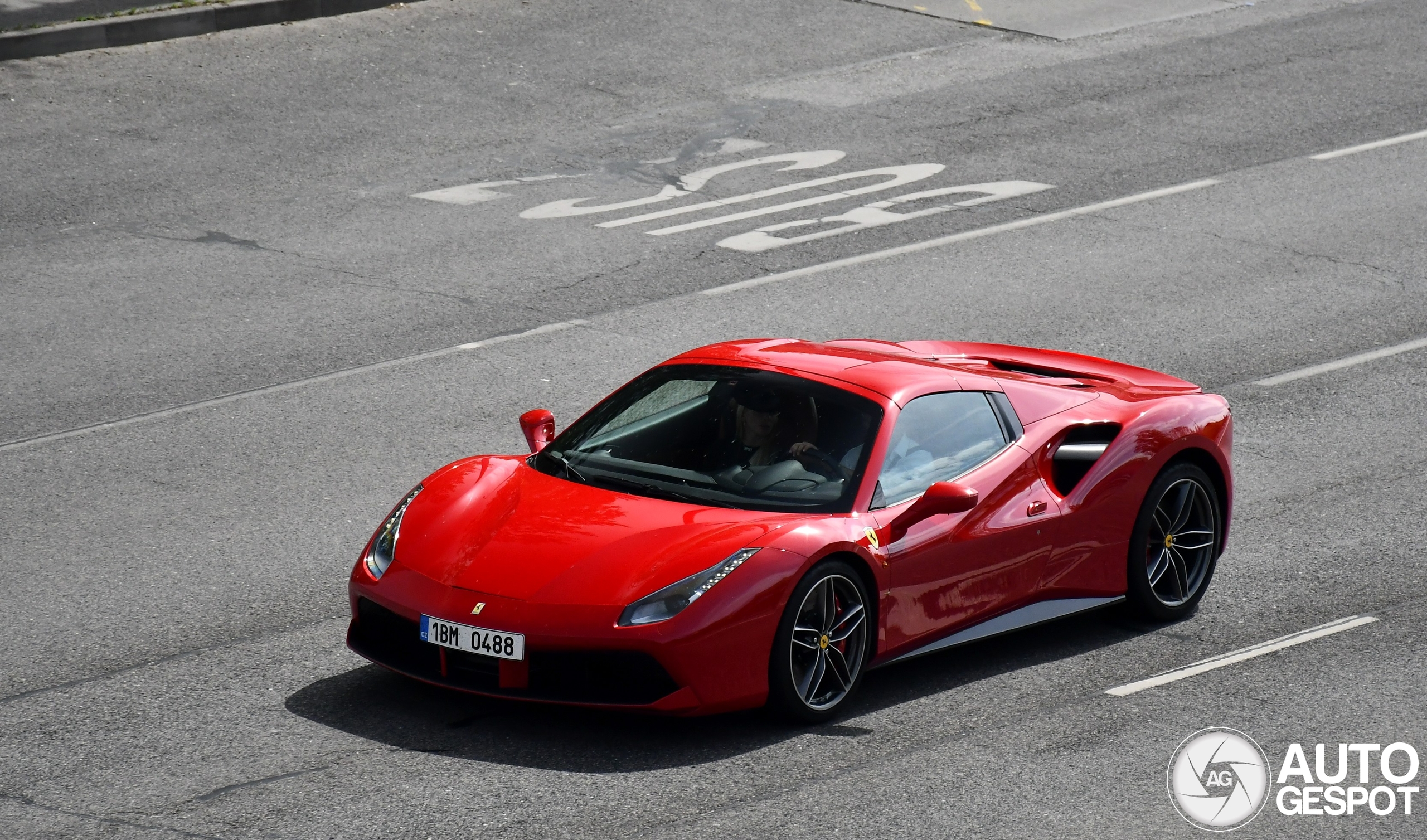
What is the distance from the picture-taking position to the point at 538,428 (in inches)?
301

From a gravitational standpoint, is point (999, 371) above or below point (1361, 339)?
above

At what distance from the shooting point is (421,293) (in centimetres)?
1263

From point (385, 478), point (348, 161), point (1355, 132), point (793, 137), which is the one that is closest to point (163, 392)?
point (385, 478)

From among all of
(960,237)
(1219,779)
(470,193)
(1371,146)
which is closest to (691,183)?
(470,193)

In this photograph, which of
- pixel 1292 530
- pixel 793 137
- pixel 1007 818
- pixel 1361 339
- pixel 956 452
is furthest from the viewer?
pixel 793 137

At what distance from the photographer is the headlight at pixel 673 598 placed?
6031mm

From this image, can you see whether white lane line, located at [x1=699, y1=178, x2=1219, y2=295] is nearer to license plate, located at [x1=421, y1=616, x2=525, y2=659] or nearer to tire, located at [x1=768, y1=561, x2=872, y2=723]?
tire, located at [x1=768, y1=561, x2=872, y2=723]

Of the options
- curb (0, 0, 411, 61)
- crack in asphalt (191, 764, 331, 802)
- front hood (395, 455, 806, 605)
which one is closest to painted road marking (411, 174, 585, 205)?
curb (0, 0, 411, 61)

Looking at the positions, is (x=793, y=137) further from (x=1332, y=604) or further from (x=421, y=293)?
(x=1332, y=604)

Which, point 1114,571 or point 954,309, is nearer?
point 1114,571

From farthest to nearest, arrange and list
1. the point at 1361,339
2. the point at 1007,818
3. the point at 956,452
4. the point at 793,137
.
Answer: the point at 793,137 < the point at 1361,339 < the point at 956,452 < the point at 1007,818

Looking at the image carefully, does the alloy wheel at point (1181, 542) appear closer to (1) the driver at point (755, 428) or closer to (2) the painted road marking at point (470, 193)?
(1) the driver at point (755, 428)

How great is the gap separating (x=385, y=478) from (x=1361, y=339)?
6.94 metres

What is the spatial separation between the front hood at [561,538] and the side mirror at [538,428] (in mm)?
601
